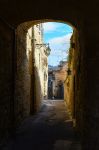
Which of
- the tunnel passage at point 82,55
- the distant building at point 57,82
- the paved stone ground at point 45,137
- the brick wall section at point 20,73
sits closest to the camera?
the tunnel passage at point 82,55

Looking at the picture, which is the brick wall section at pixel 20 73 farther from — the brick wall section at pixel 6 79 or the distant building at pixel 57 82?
the distant building at pixel 57 82

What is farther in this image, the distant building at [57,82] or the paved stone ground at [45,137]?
the distant building at [57,82]

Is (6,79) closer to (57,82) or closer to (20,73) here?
(20,73)

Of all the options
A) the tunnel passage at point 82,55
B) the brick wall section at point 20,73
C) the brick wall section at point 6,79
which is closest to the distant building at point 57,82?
the brick wall section at point 20,73

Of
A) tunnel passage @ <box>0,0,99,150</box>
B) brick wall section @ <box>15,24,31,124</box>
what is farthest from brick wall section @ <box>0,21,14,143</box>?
brick wall section @ <box>15,24,31,124</box>

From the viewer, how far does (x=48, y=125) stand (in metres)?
14.6

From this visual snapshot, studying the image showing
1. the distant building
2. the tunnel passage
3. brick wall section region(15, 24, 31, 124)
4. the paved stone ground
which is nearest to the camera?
the tunnel passage

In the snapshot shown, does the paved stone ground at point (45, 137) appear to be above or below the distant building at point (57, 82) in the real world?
below

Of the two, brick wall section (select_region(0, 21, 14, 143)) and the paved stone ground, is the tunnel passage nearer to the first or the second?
brick wall section (select_region(0, 21, 14, 143))

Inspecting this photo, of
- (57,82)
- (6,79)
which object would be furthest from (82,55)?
(57,82)

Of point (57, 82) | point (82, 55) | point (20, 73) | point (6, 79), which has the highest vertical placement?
point (57, 82)

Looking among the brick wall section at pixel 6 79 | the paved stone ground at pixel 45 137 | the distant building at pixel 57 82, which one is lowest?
the paved stone ground at pixel 45 137

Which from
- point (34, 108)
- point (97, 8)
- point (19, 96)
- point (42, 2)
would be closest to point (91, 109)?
point (97, 8)

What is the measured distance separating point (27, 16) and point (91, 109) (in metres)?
3.44
